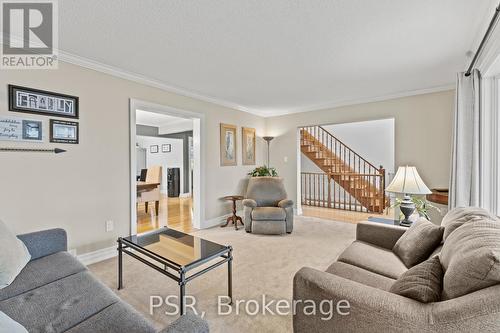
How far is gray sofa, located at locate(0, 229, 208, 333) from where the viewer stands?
111 cm

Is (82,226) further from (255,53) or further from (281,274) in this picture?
(255,53)

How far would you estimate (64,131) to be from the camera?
2.68m

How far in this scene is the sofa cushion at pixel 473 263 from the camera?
3.12 feet

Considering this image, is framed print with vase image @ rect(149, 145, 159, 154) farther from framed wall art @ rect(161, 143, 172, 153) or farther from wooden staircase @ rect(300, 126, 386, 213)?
wooden staircase @ rect(300, 126, 386, 213)

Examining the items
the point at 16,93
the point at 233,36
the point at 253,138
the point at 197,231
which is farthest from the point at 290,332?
the point at 253,138

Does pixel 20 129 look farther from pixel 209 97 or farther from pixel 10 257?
pixel 209 97

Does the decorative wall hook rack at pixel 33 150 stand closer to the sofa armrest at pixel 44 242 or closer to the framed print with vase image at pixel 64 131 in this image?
the framed print with vase image at pixel 64 131

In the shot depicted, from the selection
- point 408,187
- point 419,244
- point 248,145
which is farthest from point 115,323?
point 248,145

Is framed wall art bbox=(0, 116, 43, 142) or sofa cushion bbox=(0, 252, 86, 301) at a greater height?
framed wall art bbox=(0, 116, 43, 142)

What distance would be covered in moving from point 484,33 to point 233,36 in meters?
2.24

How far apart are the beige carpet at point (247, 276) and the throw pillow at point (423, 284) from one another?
0.92 meters

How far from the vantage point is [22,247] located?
67.6 inches
